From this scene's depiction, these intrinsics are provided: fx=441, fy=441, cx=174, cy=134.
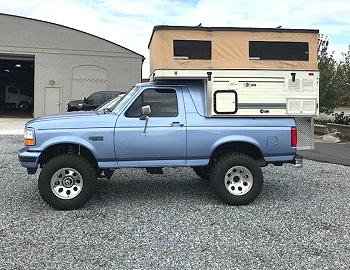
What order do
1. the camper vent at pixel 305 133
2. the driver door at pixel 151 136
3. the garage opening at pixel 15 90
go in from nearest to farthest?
the driver door at pixel 151 136
the camper vent at pixel 305 133
the garage opening at pixel 15 90

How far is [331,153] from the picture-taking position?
1310 cm

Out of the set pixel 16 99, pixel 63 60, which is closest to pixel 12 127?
pixel 63 60

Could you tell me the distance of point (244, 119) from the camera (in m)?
6.82

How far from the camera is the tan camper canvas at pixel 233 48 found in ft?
22.0

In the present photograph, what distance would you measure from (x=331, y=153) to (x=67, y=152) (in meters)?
9.00

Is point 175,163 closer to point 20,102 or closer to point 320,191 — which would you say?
point 320,191

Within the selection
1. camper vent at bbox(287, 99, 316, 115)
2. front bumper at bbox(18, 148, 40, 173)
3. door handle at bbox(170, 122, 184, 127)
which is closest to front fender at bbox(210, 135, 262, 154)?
door handle at bbox(170, 122, 184, 127)

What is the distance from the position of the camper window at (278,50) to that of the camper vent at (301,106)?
0.68 meters

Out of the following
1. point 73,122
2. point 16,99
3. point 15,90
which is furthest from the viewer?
point 15,90

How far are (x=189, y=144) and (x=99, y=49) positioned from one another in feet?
83.2

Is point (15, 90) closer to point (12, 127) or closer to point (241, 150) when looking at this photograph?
point (12, 127)

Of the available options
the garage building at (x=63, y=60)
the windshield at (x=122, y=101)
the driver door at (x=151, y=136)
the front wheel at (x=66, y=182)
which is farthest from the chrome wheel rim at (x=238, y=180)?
the garage building at (x=63, y=60)

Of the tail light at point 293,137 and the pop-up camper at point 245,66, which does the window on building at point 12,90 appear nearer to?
the pop-up camper at point 245,66

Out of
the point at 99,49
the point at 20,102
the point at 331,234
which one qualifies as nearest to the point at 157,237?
the point at 331,234
